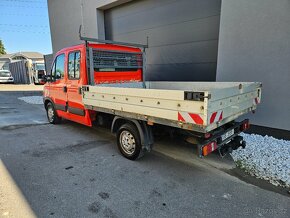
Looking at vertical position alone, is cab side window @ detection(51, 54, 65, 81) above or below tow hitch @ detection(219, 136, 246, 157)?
above

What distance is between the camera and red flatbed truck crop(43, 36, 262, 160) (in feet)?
8.79

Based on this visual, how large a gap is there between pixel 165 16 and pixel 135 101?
502cm

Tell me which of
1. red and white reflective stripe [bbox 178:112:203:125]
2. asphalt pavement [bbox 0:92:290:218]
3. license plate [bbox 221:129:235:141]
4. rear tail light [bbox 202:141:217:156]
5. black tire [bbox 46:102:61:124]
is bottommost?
asphalt pavement [bbox 0:92:290:218]

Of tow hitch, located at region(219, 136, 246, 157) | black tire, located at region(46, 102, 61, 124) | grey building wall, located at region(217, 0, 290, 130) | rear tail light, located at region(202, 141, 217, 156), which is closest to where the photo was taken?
rear tail light, located at region(202, 141, 217, 156)

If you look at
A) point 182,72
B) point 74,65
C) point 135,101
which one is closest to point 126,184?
point 135,101

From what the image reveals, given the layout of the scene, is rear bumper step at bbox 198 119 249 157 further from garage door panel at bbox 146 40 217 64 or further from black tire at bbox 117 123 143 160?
garage door panel at bbox 146 40 217 64

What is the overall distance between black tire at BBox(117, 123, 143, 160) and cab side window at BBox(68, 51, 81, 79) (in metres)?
1.83

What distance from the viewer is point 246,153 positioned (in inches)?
158

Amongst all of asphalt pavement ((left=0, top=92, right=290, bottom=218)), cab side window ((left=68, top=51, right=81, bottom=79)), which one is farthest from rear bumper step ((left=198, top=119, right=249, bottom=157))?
cab side window ((left=68, top=51, right=81, bottom=79))

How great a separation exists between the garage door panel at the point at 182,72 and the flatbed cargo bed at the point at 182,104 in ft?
7.18

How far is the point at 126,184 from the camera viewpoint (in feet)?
10.1

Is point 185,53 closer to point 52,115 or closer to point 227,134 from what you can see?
point 227,134

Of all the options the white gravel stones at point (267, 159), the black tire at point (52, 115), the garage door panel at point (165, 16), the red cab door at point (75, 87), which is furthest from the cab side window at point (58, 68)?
the white gravel stones at point (267, 159)

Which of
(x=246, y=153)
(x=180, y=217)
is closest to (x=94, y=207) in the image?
(x=180, y=217)
